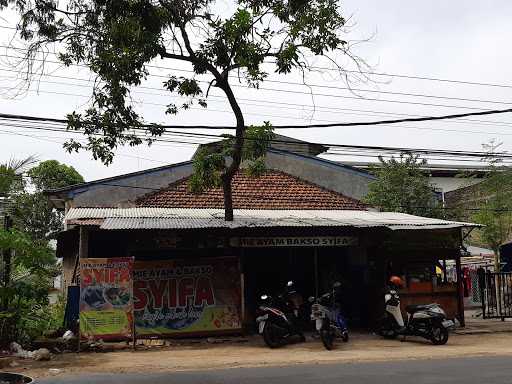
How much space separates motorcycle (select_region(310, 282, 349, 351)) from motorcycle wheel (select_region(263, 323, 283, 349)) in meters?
0.88

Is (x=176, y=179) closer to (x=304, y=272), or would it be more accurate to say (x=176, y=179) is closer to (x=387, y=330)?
(x=304, y=272)

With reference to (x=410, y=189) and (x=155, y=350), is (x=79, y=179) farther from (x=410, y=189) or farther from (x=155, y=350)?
(x=155, y=350)

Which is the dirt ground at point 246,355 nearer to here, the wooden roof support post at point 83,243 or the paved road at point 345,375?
the paved road at point 345,375

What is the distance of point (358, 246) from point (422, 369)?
6888 millimetres

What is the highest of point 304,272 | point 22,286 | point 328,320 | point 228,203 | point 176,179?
point 176,179

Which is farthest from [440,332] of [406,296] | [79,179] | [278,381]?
[79,179]

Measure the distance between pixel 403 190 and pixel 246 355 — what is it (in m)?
13.0

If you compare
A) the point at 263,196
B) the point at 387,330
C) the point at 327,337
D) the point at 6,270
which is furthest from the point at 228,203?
the point at 263,196

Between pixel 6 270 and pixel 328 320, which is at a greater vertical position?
pixel 6 270

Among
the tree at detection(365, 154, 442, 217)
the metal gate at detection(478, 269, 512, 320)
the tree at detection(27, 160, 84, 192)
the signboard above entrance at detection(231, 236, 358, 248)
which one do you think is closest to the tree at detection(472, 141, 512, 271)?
the tree at detection(365, 154, 442, 217)

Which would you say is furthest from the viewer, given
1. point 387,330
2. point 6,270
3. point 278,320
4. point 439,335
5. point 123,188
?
point 123,188

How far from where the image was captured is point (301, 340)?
13.0 metres

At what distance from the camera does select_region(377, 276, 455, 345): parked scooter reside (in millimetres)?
12625

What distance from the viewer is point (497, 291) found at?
16.6m
